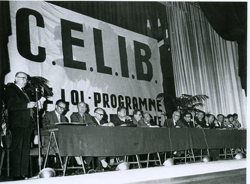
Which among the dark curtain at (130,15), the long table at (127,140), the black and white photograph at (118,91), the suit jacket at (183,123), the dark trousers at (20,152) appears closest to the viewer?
the long table at (127,140)

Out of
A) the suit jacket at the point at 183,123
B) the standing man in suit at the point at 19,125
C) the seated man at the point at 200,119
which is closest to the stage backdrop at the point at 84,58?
the standing man in suit at the point at 19,125

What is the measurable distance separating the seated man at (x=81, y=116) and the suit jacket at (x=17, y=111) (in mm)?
1240

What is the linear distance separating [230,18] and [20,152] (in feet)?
18.0

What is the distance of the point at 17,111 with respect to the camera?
12.4 feet

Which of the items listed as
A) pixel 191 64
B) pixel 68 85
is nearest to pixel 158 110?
pixel 191 64

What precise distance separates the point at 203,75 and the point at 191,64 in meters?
0.63

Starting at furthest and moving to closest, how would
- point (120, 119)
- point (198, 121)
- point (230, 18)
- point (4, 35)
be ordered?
point (198, 121) → point (230, 18) → point (120, 119) → point (4, 35)

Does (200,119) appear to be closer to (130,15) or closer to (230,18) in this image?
(230,18)

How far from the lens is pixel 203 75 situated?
8.98 metres

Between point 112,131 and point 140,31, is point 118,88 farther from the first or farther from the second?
point 112,131

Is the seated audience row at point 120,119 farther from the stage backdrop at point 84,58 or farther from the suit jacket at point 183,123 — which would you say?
the stage backdrop at point 84,58

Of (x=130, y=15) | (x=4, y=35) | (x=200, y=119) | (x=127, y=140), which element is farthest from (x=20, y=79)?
(x=200, y=119)

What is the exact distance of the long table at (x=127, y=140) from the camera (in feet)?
11.0

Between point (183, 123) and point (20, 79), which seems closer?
point (20, 79)
